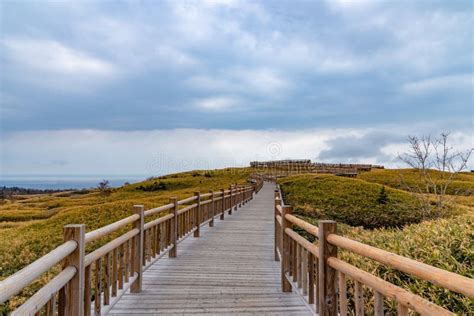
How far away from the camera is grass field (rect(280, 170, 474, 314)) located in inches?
181

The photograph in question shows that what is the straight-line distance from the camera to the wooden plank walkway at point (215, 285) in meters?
4.61

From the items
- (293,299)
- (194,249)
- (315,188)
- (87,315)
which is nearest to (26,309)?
(87,315)

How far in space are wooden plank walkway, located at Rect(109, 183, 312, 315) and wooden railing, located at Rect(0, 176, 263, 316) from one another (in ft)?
1.00

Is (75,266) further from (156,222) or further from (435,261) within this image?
(435,261)

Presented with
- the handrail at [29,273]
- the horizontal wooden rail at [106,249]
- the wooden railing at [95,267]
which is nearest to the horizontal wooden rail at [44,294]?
the wooden railing at [95,267]

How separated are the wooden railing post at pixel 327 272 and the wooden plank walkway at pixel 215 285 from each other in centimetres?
120

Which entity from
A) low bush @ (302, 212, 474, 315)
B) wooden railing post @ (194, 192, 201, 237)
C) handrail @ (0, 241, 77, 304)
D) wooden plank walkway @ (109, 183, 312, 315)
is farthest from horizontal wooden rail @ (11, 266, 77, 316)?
wooden railing post @ (194, 192, 201, 237)

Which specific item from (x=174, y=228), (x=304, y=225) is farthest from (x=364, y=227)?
(x=304, y=225)

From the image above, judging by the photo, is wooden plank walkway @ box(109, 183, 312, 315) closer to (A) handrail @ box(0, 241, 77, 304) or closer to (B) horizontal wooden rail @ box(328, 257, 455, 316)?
(B) horizontal wooden rail @ box(328, 257, 455, 316)

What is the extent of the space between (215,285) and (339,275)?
9.57 ft

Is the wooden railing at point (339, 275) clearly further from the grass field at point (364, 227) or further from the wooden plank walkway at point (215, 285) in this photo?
the grass field at point (364, 227)

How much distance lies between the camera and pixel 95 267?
4.26 metres

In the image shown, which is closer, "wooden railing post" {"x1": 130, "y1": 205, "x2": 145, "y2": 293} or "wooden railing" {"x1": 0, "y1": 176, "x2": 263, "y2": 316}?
"wooden railing" {"x1": 0, "y1": 176, "x2": 263, "y2": 316}

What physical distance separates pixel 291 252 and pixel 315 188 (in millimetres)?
26743
